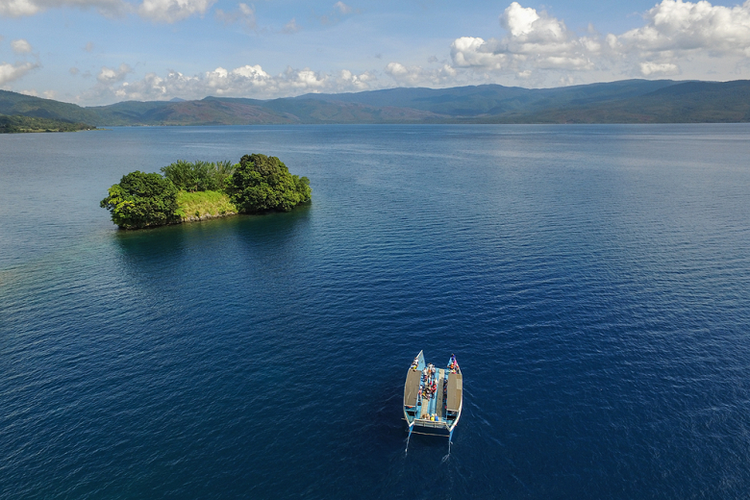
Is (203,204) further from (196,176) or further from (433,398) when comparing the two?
(433,398)

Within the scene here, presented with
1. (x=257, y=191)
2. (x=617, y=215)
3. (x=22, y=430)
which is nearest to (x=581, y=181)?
(x=617, y=215)

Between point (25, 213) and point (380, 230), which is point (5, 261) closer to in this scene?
point (25, 213)

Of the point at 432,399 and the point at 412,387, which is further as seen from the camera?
the point at 412,387

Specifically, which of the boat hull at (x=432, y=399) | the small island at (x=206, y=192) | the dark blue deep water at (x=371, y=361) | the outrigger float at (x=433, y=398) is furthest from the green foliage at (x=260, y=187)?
the boat hull at (x=432, y=399)

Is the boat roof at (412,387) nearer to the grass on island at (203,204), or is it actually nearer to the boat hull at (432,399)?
the boat hull at (432,399)

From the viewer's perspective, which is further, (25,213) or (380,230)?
(25,213)

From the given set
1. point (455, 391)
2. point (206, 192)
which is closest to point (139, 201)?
point (206, 192)
